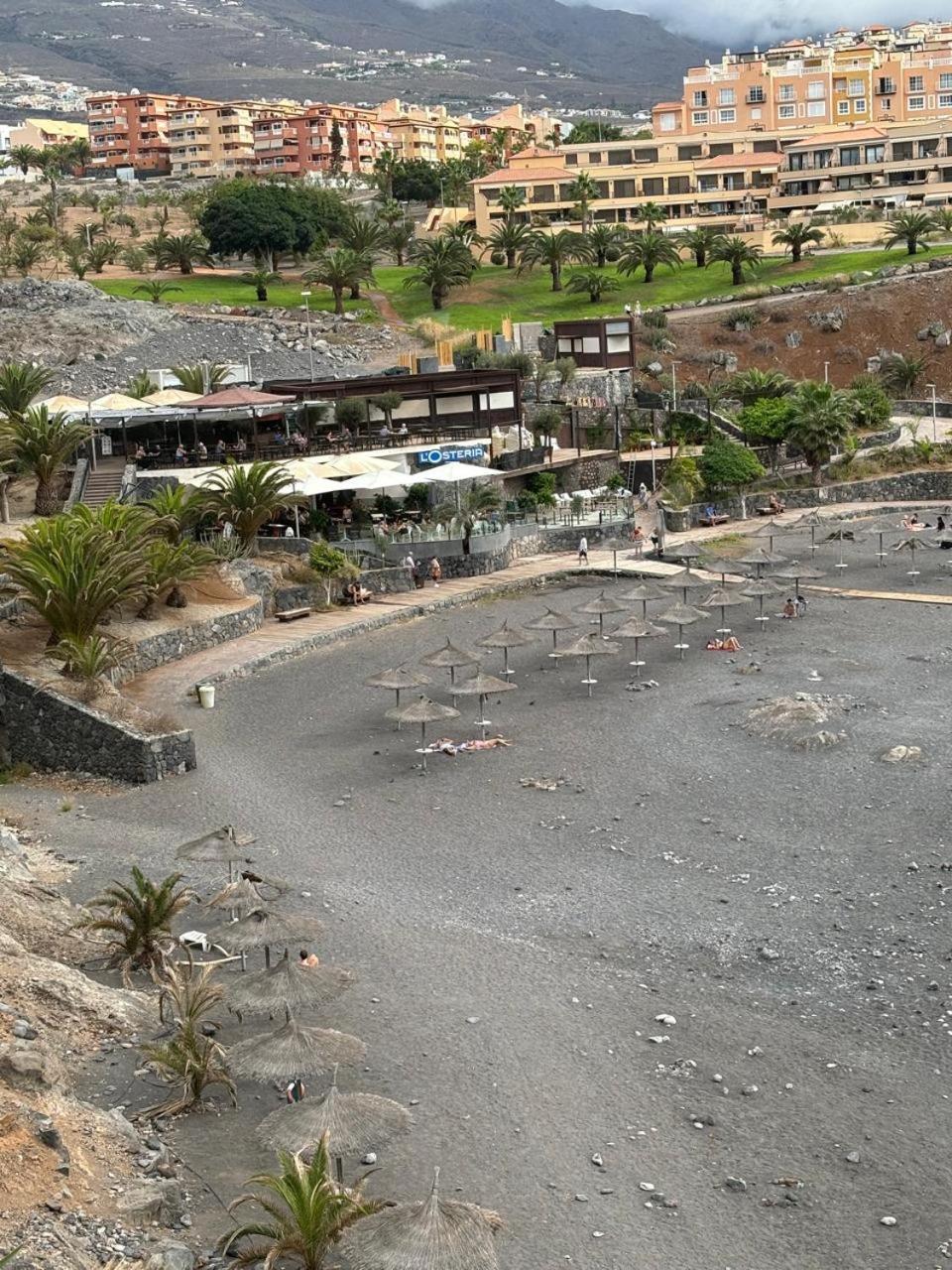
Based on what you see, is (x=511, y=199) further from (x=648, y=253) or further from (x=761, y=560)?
(x=761, y=560)

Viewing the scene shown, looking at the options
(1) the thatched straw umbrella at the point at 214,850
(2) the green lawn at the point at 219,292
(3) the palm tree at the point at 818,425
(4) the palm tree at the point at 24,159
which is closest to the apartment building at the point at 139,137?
(4) the palm tree at the point at 24,159

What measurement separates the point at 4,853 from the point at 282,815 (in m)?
4.99

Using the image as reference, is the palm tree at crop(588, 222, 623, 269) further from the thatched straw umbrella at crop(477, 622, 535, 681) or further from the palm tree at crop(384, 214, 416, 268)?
the thatched straw umbrella at crop(477, 622, 535, 681)

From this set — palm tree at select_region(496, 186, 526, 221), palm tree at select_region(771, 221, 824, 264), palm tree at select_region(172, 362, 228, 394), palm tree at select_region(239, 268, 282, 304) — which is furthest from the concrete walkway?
palm tree at select_region(496, 186, 526, 221)

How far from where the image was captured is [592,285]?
300 ft

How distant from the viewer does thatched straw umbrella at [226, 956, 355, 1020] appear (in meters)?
19.0

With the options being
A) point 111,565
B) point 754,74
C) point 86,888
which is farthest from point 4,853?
point 754,74

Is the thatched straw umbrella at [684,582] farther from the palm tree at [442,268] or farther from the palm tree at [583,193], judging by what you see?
the palm tree at [583,193]

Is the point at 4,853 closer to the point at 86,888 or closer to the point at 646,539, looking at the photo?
the point at 86,888

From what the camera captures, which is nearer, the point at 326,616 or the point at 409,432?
the point at 326,616

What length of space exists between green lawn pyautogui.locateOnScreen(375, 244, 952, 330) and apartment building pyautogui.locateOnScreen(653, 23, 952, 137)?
49.9 m

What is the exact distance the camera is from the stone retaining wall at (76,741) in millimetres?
30297

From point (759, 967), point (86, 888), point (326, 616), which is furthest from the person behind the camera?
point (326, 616)

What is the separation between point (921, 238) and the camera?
100625 mm
